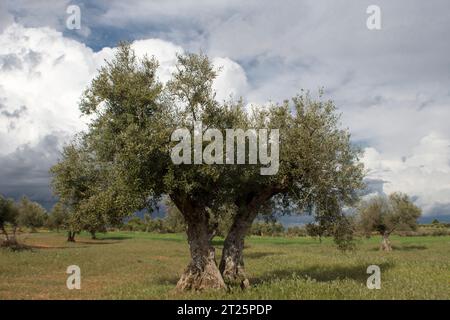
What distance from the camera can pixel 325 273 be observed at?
38000 mm

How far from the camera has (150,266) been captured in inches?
1973

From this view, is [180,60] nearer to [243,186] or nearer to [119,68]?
[119,68]

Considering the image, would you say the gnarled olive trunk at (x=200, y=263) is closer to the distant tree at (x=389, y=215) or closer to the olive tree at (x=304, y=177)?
the olive tree at (x=304, y=177)

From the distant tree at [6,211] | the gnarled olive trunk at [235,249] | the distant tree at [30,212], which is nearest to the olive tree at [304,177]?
the gnarled olive trunk at [235,249]

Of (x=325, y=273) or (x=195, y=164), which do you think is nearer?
(x=195, y=164)

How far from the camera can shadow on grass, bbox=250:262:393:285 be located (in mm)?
34594

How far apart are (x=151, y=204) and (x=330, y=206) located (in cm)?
1245

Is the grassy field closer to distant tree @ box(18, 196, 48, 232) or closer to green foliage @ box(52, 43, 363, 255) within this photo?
green foliage @ box(52, 43, 363, 255)

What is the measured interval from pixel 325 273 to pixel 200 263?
50.2 feet

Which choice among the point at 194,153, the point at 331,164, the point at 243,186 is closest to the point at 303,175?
the point at 331,164

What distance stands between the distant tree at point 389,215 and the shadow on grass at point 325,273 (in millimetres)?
46253

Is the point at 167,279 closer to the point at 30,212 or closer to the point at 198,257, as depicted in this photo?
the point at 198,257

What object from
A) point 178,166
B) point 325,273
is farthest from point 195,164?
point 325,273

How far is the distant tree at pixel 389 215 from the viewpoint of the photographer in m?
86.6
